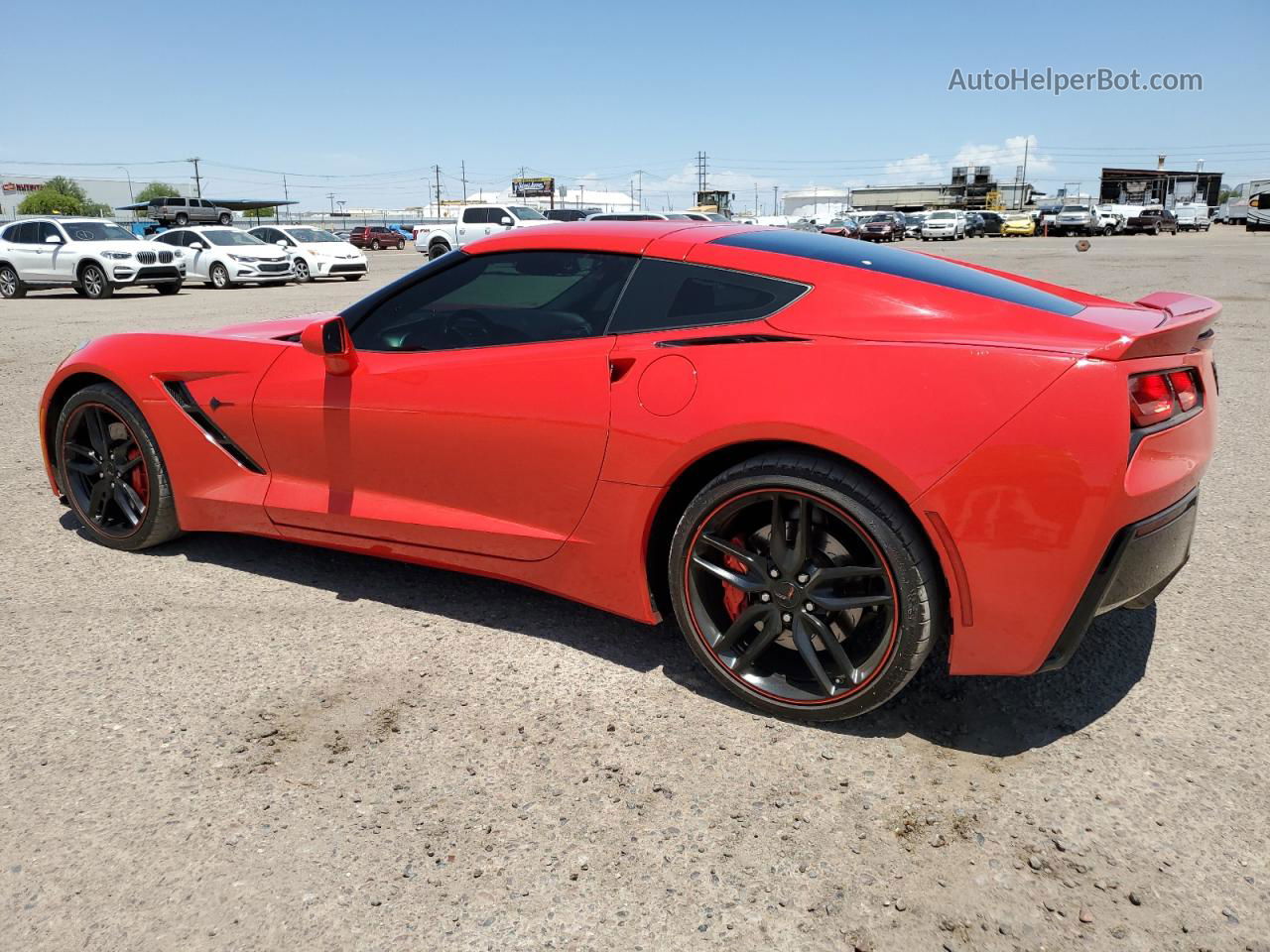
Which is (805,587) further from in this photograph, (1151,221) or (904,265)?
(1151,221)

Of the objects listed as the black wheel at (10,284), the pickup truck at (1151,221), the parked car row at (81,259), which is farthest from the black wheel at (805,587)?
the pickup truck at (1151,221)

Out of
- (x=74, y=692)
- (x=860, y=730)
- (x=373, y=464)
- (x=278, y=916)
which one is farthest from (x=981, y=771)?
(x=74, y=692)

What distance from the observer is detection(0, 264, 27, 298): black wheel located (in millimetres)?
19344

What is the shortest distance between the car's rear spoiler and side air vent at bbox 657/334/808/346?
2.52 ft

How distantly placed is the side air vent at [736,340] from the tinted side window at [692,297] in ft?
0.21

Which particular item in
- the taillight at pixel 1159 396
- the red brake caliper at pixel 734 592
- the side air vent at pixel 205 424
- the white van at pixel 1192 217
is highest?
the white van at pixel 1192 217

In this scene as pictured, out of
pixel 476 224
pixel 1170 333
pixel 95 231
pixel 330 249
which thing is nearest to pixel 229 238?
pixel 330 249

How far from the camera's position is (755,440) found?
2688 mm

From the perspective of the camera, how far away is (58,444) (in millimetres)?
4246

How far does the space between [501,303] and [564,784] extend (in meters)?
1.78

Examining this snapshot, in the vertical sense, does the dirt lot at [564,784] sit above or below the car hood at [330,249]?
below

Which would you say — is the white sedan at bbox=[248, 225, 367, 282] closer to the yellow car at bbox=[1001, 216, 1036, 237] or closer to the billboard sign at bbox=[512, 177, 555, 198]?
the yellow car at bbox=[1001, 216, 1036, 237]

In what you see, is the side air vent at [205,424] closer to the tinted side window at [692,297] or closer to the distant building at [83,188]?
the tinted side window at [692,297]

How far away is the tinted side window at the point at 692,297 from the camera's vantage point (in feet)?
9.18
